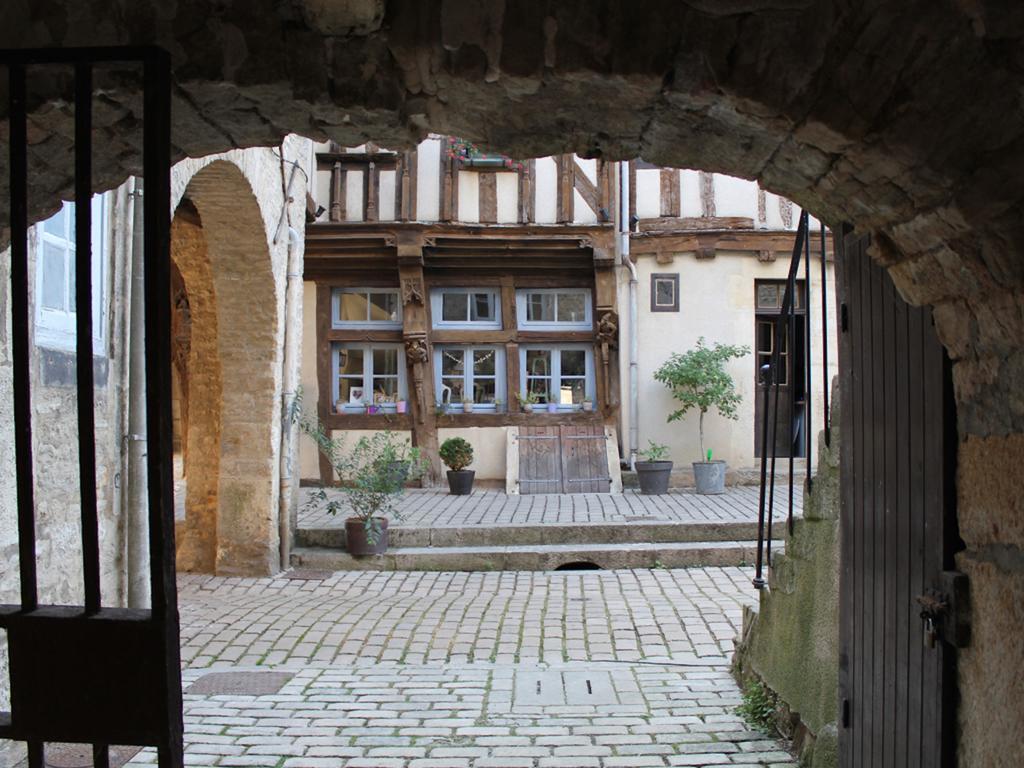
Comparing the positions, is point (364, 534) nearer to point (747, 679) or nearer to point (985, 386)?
point (747, 679)

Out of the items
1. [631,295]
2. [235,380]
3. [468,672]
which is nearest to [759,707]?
[468,672]

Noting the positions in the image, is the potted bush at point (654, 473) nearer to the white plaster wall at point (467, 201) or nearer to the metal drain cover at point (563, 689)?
the white plaster wall at point (467, 201)

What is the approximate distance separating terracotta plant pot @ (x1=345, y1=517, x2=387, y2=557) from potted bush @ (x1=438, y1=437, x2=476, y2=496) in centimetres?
286

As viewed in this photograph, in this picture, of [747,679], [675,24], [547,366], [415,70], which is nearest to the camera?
[675,24]

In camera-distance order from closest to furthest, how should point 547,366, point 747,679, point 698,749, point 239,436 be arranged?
point 698,749, point 747,679, point 239,436, point 547,366

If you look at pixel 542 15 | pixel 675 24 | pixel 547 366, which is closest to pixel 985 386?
pixel 675 24

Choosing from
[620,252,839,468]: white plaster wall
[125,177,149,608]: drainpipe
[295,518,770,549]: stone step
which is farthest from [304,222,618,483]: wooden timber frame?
[125,177,149,608]: drainpipe

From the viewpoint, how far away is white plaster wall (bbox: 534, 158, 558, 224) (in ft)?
35.7

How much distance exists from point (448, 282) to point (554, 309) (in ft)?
4.65

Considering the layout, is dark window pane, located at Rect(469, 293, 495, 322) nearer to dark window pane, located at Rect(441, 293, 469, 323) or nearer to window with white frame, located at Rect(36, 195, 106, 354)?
dark window pane, located at Rect(441, 293, 469, 323)

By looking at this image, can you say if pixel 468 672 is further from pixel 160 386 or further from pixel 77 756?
pixel 160 386

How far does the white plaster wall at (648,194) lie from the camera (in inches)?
441

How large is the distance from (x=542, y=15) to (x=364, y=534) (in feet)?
21.5

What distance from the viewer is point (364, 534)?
25.5 feet
